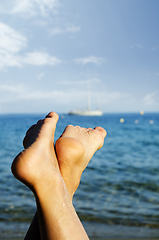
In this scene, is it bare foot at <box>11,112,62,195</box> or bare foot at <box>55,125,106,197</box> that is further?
bare foot at <box>55,125,106,197</box>

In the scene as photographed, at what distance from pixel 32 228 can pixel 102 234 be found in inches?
55.4

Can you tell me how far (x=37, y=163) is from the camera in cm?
104

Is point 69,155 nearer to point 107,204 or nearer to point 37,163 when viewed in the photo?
point 37,163

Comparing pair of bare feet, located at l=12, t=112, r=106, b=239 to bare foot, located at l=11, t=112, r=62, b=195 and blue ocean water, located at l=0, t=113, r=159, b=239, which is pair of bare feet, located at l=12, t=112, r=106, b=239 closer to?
bare foot, located at l=11, t=112, r=62, b=195

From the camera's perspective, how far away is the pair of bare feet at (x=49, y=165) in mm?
990

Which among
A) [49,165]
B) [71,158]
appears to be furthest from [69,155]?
[49,165]

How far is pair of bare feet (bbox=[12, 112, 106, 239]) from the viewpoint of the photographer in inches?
39.0

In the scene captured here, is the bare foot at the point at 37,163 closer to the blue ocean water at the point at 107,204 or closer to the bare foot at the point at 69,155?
the bare foot at the point at 69,155

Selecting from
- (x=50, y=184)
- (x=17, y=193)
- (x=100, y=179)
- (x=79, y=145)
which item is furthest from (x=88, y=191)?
(x=50, y=184)

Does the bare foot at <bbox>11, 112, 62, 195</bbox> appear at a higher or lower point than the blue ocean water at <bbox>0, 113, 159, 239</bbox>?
higher

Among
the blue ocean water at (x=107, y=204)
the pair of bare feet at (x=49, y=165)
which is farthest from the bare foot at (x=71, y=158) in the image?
the blue ocean water at (x=107, y=204)

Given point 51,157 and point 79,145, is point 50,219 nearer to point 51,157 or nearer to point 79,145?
point 51,157

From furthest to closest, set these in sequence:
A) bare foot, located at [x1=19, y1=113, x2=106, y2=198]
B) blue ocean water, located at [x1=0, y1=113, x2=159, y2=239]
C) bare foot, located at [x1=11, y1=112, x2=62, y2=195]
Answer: blue ocean water, located at [x1=0, y1=113, x2=159, y2=239], bare foot, located at [x1=19, y1=113, x2=106, y2=198], bare foot, located at [x1=11, y1=112, x2=62, y2=195]

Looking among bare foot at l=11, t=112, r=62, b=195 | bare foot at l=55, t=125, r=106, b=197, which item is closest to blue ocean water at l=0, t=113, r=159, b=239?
bare foot at l=55, t=125, r=106, b=197
